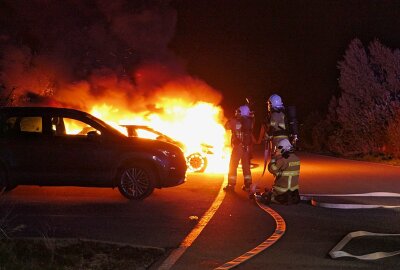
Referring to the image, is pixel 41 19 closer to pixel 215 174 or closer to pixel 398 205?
pixel 215 174

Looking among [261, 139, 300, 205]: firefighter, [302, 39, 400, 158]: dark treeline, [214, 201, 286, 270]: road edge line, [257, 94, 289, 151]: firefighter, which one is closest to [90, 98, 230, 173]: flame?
[257, 94, 289, 151]: firefighter

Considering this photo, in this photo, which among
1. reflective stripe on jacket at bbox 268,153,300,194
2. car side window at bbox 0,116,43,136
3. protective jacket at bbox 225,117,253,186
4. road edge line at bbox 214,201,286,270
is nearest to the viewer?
road edge line at bbox 214,201,286,270

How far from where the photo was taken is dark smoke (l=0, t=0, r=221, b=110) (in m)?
22.0

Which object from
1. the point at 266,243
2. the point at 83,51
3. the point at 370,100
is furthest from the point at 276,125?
the point at 370,100

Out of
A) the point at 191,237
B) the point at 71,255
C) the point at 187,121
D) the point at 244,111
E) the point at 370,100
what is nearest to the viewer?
the point at 71,255

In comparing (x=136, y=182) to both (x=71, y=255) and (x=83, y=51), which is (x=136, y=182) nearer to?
(x=71, y=255)

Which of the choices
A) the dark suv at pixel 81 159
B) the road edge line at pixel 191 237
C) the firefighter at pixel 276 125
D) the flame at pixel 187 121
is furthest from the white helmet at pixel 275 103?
the flame at pixel 187 121

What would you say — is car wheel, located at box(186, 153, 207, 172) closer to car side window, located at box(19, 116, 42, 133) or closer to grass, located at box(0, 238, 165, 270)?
car side window, located at box(19, 116, 42, 133)

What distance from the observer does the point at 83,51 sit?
23094mm

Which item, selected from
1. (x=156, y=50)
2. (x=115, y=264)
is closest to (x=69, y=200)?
(x=115, y=264)

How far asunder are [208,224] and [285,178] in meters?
2.50

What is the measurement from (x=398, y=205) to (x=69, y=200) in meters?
5.89

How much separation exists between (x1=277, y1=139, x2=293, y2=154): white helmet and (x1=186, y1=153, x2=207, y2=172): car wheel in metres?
6.87

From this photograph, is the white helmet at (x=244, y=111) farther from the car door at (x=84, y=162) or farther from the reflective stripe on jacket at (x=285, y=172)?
the car door at (x=84, y=162)
